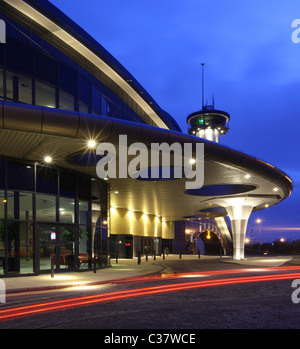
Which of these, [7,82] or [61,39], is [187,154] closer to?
[7,82]

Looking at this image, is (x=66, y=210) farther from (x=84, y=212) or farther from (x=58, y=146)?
(x=58, y=146)

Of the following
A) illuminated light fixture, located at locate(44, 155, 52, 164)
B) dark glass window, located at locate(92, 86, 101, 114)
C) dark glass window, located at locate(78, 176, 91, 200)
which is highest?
dark glass window, located at locate(92, 86, 101, 114)

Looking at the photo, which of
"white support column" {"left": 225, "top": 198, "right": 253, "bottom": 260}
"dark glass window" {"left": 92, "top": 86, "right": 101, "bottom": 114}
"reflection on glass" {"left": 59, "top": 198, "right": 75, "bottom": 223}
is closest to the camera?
"reflection on glass" {"left": 59, "top": 198, "right": 75, "bottom": 223}

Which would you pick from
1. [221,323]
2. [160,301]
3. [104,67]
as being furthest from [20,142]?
[104,67]

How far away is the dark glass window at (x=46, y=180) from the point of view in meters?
20.2

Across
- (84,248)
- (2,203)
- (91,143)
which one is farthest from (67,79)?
(84,248)

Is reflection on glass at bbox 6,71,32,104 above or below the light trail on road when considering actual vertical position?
above

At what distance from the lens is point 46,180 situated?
20.7 metres

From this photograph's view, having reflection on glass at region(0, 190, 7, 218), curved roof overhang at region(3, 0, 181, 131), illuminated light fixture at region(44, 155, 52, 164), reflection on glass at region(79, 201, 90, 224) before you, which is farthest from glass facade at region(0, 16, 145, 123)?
reflection on glass at region(79, 201, 90, 224)

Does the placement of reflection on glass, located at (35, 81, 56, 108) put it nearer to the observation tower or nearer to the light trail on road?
the light trail on road

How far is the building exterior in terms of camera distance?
52.0 ft

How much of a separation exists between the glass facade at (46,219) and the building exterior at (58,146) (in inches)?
1.9

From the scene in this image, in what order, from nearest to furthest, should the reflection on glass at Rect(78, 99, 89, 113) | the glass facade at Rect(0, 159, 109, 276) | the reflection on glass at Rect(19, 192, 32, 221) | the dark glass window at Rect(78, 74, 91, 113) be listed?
the glass facade at Rect(0, 159, 109, 276) → the reflection on glass at Rect(19, 192, 32, 221) → the reflection on glass at Rect(78, 99, 89, 113) → the dark glass window at Rect(78, 74, 91, 113)

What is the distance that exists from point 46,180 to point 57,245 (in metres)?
3.49
